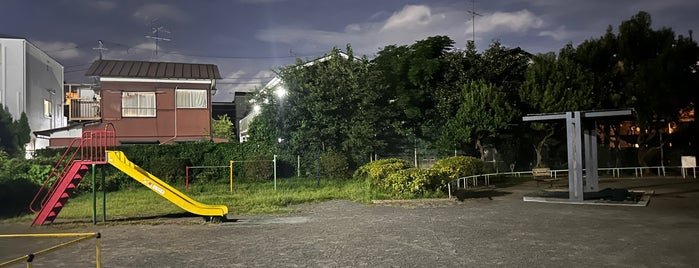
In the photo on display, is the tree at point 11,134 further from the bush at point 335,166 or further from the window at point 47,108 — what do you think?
the bush at point 335,166

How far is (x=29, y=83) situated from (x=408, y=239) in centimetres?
3289

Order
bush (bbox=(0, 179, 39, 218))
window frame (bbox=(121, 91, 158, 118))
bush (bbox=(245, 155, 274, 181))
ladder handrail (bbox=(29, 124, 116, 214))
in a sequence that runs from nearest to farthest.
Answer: ladder handrail (bbox=(29, 124, 116, 214)) < bush (bbox=(0, 179, 39, 218)) < bush (bbox=(245, 155, 274, 181)) < window frame (bbox=(121, 91, 158, 118))

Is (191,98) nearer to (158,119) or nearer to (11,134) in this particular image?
(158,119)

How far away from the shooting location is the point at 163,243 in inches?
344

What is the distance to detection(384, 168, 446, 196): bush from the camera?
47.5ft

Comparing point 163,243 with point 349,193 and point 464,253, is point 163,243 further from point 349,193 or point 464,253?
point 349,193

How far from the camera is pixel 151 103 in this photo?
2947cm

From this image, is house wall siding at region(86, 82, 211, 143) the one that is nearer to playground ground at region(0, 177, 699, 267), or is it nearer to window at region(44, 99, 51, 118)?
window at region(44, 99, 51, 118)

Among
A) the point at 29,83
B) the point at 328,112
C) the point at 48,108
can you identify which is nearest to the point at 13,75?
the point at 29,83

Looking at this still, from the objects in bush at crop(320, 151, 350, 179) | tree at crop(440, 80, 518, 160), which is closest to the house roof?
bush at crop(320, 151, 350, 179)

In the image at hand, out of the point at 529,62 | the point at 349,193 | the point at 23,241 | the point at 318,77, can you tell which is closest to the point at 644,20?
the point at 529,62

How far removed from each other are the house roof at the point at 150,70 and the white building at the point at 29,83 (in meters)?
4.87

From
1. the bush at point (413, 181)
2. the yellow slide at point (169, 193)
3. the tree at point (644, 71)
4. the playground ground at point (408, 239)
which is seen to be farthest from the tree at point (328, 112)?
the tree at point (644, 71)

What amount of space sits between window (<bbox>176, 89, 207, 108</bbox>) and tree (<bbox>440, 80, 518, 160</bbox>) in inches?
624
